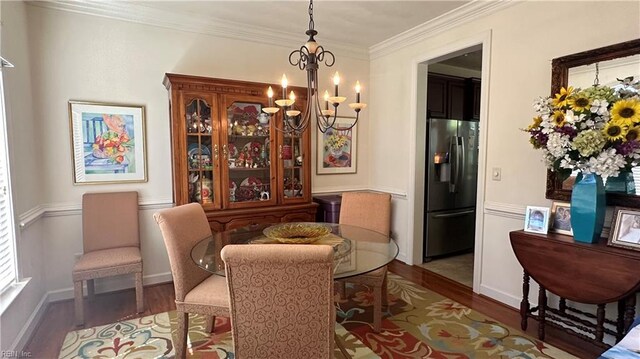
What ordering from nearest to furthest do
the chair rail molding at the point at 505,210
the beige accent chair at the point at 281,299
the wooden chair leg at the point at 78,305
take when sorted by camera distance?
the beige accent chair at the point at 281,299
the wooden chair leg at the point at 78,305
the chair rail molding at the point at 505,210

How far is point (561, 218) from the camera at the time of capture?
2.38 metres

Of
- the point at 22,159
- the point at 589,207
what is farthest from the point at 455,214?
the point at 22,159

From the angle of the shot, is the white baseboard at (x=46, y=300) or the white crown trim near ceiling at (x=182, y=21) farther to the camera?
the white crown trim near ceiling at (x=182, y=21)

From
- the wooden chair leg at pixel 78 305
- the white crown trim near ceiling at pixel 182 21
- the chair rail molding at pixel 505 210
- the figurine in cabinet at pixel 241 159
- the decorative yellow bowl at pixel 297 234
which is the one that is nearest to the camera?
the decorative yellow bowl at pixel 297 234

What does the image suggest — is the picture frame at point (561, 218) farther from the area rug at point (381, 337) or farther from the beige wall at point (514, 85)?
the area rug at point (381, 337)

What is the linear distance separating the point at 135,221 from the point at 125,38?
1.68 metres

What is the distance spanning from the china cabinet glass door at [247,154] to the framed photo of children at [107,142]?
80 cm

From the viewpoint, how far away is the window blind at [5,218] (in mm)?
2057

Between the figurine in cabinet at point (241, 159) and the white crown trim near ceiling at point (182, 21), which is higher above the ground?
the white crown trim near ceiling at point (182, 21)

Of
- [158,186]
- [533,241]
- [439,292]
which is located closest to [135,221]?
[158,186]

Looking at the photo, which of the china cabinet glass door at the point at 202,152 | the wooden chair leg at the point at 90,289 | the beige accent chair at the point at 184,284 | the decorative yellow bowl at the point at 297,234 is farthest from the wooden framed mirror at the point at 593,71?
the wooden chair leg at the point at 90,289

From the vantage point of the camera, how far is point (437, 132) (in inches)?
155

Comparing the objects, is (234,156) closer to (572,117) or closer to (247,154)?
(247,154)

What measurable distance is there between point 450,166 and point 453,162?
62 mm
